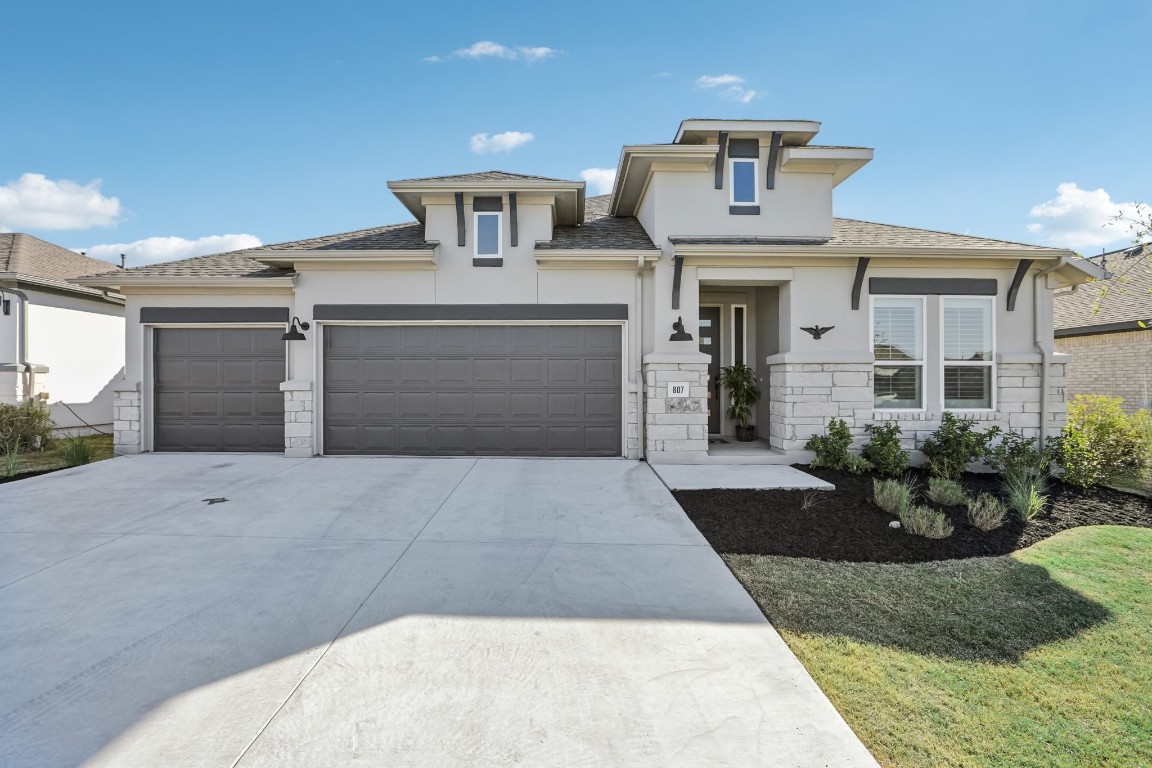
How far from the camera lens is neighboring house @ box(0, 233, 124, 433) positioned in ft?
37.7

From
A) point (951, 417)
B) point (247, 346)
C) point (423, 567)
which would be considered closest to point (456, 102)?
point (247, 346)

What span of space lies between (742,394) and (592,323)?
3.51 metres

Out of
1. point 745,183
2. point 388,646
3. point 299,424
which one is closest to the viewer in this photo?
point 388,646

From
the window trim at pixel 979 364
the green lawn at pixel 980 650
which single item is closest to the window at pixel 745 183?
the window trim at pixel 979 364

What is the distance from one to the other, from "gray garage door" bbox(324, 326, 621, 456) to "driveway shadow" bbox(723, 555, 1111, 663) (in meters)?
5.07

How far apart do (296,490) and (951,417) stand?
32.8 feet

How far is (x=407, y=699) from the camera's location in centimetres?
264

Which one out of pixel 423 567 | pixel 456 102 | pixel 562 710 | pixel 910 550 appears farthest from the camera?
pixel 456 102

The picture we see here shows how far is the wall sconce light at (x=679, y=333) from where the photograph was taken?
8898mm

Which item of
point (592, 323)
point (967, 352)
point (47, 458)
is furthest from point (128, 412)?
point (967, 352)

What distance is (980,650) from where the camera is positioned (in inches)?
125

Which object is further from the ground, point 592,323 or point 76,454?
point 592,323

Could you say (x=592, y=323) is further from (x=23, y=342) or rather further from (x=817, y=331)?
(x=23, y=342)

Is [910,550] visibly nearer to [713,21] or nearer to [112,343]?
[713,21]
